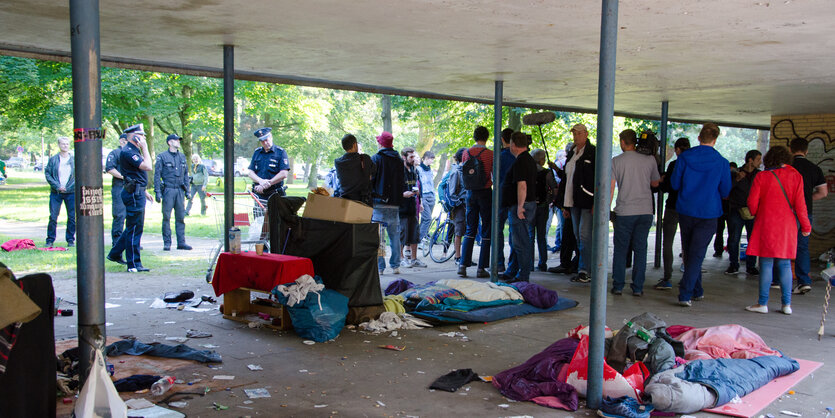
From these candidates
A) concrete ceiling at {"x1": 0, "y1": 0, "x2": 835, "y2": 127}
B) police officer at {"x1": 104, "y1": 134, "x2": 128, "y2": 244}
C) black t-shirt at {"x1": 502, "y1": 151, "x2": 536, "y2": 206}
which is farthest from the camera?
police officer at {"x1": 104, "y1": 134, "x2": 128, "y2": 244}

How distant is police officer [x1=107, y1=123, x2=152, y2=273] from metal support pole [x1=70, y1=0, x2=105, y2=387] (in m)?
6.39

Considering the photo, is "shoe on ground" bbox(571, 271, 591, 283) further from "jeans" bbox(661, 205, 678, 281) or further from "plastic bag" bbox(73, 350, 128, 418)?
"plastic bag" bbox(73, 350, 128, 418)

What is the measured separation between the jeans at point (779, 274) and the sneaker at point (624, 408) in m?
3.97

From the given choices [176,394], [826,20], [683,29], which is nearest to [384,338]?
[176,394]

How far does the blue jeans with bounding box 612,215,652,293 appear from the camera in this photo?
856 centimetres

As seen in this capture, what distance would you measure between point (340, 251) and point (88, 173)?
331 centimetres

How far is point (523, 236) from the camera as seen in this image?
9078mm

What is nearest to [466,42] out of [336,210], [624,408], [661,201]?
[336,210]

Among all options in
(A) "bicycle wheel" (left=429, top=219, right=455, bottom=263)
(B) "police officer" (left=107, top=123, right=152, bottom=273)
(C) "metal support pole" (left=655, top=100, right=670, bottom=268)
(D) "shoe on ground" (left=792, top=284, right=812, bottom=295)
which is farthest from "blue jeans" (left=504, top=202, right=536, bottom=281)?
(B) "police officer" (left=107, top=123, right=152, bottom=273)

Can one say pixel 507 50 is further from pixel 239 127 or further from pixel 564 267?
pixel 239 127

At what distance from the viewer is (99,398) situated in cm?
356

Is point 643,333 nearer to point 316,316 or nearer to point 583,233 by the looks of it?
point 316,316

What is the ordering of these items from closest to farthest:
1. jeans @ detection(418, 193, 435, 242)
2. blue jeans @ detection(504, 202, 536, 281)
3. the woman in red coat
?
the woman in red coat < blue jeans @ detection(504, 202, 536, 281) < jeans @ detection(418, 193, 435, 242)

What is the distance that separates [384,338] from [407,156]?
546 centimetres
